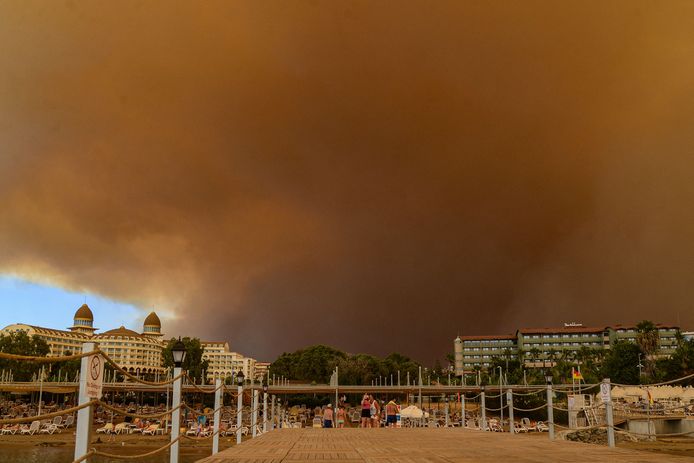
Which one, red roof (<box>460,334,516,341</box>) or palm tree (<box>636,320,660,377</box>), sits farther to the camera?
red roof (<box>460,334,516,341</box>)

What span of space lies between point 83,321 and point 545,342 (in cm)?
12814

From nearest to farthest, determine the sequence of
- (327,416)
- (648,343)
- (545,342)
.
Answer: (327,416) < (648,343) < (545,342)

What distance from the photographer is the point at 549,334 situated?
13838cm

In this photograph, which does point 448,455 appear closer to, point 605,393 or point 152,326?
point 605,393

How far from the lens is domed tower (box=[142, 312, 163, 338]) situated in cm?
16954

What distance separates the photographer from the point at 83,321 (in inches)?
6496

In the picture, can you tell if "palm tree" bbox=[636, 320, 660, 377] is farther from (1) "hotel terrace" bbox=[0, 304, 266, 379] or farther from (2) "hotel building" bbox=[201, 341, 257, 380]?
(2) "hotel building" bbox=[201, 341, 257, 380]

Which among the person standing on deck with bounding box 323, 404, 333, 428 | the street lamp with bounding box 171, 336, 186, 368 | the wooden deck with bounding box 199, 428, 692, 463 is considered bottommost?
the person standing on deck with bounding box 323, 404, 333, 428

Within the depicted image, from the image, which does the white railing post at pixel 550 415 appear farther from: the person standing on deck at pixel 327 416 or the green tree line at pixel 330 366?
the green tree line at pixel 330 366

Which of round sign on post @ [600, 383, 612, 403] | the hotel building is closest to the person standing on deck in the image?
round sign on post @ [600, 383, 612, 403]

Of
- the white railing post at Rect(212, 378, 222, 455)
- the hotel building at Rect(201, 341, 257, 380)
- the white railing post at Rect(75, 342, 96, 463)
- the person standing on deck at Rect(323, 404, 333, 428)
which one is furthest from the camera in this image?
the hotel building at Rect(201, 341, 257, 380)

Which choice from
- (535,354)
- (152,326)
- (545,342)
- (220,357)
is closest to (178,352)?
(535,354)

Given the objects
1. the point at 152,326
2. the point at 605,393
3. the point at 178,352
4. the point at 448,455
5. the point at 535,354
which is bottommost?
the point at 448,455

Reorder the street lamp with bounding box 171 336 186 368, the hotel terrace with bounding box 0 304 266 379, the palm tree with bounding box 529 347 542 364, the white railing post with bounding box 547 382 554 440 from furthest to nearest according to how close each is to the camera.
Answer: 1. the hotel terrace with bounding box 0 304 266 379
2. the palm tree with bounding box 529 347 542 364
3. the white railing post with bounding box 547 382 554 440
4. the street lamp with bounding box 171 336 186 368
